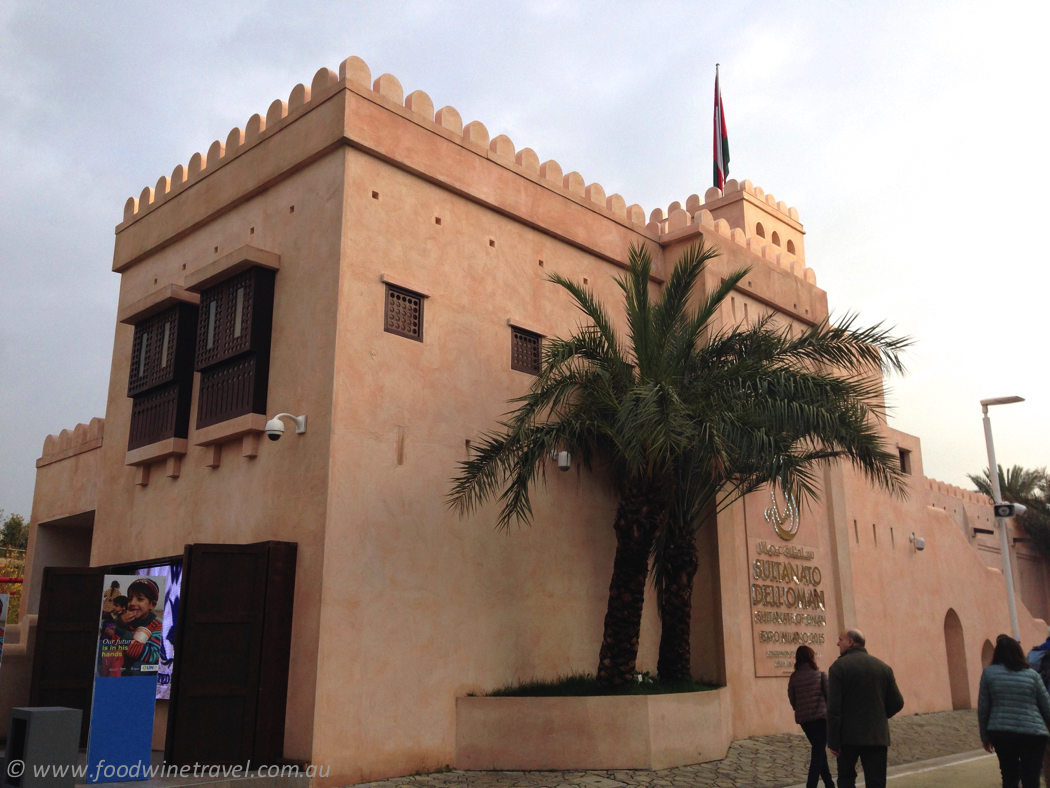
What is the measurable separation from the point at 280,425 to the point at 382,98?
427cm

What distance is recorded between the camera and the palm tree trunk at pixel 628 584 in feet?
36.9

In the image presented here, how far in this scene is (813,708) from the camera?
29.0ft

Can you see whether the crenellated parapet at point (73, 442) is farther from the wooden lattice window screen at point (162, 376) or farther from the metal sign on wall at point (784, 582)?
the metal sign on wall at point (784, 582)

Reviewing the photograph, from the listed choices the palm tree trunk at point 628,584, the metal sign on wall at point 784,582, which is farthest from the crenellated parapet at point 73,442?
the metal sign on wall at point 784,582

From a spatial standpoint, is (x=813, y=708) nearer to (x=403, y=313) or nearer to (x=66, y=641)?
(x=403, y=313)

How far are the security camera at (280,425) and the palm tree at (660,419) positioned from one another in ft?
6.19

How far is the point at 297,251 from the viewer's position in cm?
1136

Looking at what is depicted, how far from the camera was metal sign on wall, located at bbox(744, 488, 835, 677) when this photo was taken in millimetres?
14047

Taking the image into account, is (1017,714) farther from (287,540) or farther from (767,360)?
(287,540)

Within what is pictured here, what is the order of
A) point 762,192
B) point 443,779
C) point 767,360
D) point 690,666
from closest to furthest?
point 443,779, point 767,360, point 690,666, point 762,192

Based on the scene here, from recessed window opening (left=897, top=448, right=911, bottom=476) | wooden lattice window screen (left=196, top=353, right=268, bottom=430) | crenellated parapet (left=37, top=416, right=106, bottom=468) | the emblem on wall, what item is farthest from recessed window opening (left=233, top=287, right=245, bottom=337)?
recessed window opening (left=897, top=448, right=911, bottom=476)

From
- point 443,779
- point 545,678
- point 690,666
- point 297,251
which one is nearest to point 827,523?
point 690,666

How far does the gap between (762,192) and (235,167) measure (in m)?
10.6

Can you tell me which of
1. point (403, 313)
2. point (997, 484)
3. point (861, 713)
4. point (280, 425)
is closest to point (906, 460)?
point (997, 484)
